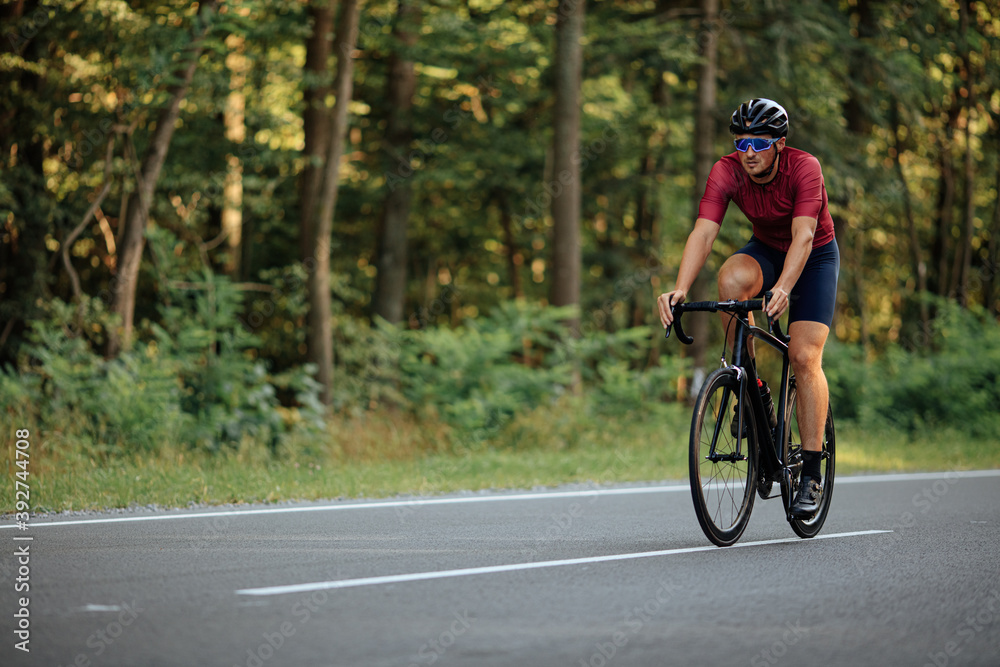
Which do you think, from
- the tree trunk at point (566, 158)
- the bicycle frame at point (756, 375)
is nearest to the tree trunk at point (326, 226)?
the tree trunk at point (566, 158)

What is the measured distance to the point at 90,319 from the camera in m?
14.6

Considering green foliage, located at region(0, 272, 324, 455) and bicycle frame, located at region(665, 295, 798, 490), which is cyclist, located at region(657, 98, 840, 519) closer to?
bicycle frame, located at region(665, 295, 798, 490)

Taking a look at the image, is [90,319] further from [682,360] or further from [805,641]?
[805,641]

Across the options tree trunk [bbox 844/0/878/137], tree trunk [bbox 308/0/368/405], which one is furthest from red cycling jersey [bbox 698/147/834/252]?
tree trunk [bbox 844/0/878/137]

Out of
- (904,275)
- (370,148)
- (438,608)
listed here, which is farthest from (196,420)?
(904,275)

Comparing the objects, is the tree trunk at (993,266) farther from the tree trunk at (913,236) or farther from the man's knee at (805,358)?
the man's knee at (805,358)

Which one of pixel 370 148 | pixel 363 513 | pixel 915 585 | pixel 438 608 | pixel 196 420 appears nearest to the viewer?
pixel 438 608

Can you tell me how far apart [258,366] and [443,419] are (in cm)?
263

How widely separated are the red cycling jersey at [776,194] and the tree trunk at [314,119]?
14559 mm

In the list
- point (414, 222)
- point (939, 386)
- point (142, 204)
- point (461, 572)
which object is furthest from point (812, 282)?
point (414, 222)

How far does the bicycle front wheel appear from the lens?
5754 mm

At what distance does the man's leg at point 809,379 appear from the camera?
20.8 ft

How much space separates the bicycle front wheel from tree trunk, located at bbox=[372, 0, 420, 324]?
1742 centimetres

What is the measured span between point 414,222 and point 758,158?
2312 centimetres
